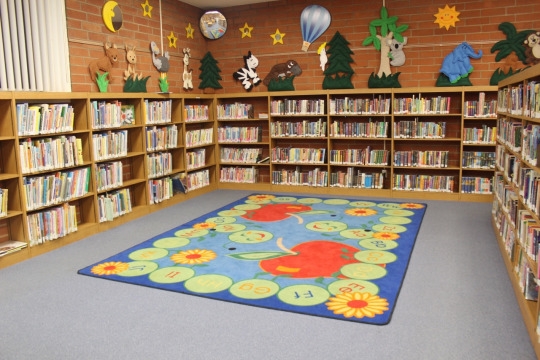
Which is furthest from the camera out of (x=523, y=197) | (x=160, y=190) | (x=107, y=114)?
(x=160, y=190)

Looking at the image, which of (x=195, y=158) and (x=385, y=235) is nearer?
(x=385, y=235)

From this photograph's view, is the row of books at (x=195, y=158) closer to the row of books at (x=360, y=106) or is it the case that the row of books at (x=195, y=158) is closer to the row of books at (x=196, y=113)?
the row of books at (x=196, y=113)

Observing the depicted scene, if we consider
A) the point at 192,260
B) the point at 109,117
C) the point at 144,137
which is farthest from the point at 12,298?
the point at 144,137

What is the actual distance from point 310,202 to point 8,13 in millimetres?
4362

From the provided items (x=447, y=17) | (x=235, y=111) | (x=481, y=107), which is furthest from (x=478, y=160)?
(x=235, y=111)

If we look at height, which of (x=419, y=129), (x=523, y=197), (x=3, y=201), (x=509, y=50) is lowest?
(x=3, y=201)

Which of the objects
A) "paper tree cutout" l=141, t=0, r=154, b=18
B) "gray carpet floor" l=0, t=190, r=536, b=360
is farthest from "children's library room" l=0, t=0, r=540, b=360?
"paper tree cutout" l=141, t=0, r=154, b=18

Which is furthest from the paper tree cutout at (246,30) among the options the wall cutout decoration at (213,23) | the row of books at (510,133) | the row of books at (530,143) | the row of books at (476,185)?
the row of books at (530,143)

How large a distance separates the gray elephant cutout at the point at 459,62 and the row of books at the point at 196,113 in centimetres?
379

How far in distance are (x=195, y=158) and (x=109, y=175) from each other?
81.2 inches

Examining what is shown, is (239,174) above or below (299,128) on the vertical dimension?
below

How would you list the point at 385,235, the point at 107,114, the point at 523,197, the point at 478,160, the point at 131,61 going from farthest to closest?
the point at 478,160 < the point at 131,61 < the point at 107,114 < the point at 385,235 < the point at 523,197

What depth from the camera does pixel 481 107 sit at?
6766 millimetres

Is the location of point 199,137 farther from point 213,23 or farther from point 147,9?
point 147,9
